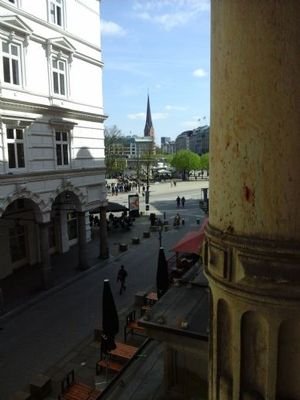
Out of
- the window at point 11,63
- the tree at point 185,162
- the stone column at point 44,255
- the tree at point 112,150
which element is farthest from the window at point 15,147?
the tree at point 185,162

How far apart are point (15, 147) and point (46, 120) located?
2.38 m

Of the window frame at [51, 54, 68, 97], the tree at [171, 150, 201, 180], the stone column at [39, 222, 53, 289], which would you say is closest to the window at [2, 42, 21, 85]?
the window frame at [51, 54, 68, 97]

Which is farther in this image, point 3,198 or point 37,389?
point 3,198

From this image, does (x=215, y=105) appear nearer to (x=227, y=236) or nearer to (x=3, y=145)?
(x=227, y=236)

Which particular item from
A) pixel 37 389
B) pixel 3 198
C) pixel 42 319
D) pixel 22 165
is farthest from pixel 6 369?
pixel 22 165

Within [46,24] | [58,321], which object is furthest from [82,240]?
[46,24]

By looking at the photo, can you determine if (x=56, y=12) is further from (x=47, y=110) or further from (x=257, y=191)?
(x=257, y=191)

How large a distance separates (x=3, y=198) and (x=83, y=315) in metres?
6.03

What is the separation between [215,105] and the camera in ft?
8.55

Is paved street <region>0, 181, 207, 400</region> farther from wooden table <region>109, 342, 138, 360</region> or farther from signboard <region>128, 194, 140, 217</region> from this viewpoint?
signboard <region>128, 194, 140, 217</region>

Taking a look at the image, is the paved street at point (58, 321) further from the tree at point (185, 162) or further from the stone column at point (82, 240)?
the tree at point (185, 162)

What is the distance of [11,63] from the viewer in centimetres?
1608

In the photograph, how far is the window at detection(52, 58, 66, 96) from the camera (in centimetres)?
1888

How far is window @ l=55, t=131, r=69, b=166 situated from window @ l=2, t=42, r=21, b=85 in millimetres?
3691
